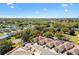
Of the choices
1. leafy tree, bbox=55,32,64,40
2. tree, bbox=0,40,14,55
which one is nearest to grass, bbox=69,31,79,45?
leafy tree, bbox=55,32,64,40

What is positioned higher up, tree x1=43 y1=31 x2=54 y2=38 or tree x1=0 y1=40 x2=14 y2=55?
tree x1=43 y1=31 x2=54 y2=38

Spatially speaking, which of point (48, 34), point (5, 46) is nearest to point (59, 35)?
point (48, 34)

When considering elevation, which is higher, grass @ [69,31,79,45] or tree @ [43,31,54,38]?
tree @ [43,31,54,38]

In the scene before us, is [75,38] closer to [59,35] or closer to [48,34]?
[59,35]

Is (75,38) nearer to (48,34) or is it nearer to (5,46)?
(48,34)

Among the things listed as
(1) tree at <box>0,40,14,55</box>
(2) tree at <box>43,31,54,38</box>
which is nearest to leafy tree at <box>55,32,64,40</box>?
(2) tree at <box>43,31,54,38</box>

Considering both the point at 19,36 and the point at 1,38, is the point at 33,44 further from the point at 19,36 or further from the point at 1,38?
the point at 1,38

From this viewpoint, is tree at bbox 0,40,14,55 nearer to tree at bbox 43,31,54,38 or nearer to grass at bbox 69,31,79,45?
tree at bbox 43,31,54,38

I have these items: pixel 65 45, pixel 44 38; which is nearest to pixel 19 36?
pixel 44 38

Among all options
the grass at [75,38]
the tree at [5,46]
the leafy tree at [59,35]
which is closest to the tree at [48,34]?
the leafy tree at [59,35]

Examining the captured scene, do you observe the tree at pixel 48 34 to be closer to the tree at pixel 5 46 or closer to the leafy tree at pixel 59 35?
the leafy tree at pixel 59 35

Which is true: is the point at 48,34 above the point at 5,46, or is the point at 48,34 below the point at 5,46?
above
